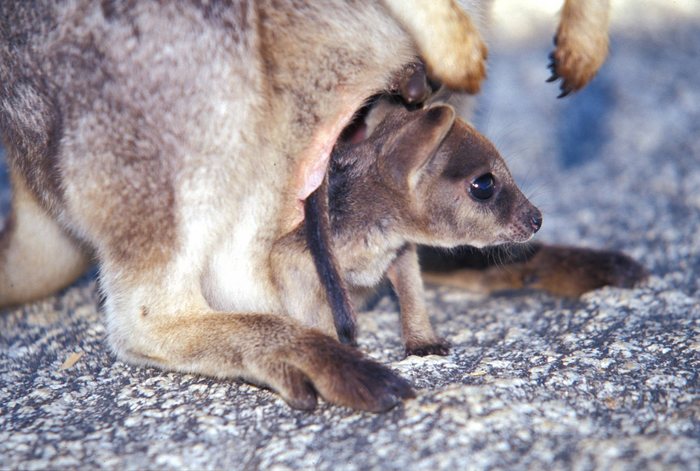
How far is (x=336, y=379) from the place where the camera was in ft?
7.12

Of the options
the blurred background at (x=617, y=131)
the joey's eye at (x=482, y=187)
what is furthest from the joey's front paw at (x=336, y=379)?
the blurred background at (x=617, y=131)

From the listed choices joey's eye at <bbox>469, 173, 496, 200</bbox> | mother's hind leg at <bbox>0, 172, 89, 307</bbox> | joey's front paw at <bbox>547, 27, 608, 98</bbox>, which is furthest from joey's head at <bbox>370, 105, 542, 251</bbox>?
mother's hind leg at <bbox>0, 172, 89, 307</bbox>

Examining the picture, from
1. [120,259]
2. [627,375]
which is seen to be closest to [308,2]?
[120,259]

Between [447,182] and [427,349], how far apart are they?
47 centimetres

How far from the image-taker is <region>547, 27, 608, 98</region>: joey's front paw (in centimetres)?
282

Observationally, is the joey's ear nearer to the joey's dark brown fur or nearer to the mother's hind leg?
the joey's dark brown fur

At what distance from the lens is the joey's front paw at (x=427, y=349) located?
8.38 feet

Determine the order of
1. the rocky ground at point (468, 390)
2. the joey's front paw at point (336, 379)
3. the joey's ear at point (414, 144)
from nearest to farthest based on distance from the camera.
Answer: the rocky ground at point (468, 390) < the joey's front paw at point (336, 379) < the joey's ear at point (414, 144)

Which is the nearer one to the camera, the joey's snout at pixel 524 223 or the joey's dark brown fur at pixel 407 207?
the joey's dark brown fur at pixel 407 207

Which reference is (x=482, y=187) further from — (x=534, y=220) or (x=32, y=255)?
(x=32, y=255)

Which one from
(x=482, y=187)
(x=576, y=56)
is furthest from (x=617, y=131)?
(x=482, y=187)

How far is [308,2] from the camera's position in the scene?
7.80 ft

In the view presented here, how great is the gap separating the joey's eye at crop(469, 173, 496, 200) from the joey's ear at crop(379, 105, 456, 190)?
0.15m

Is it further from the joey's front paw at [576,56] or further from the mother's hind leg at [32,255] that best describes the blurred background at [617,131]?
the mother's hind leg at [32,255]
